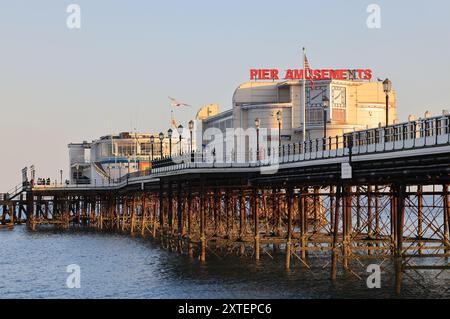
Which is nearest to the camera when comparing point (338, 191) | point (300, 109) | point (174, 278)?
point (338, 191)

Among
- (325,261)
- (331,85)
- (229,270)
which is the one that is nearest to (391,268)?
(325,261)

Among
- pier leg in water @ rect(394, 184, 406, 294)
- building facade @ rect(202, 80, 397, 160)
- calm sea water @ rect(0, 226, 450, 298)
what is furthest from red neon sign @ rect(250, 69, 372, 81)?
pier leg in water @ rect(394, 184, 406, 294)

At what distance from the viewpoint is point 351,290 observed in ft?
165

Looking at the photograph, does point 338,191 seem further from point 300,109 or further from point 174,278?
point 300,109

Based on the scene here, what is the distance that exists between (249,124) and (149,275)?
75.8 meters

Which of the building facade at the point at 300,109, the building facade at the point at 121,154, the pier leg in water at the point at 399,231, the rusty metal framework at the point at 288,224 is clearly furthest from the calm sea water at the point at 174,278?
the building facade at the point at 121,154

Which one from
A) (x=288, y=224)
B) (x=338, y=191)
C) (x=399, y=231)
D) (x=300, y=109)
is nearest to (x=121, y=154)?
(x=300, y=109)

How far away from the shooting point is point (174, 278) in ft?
194

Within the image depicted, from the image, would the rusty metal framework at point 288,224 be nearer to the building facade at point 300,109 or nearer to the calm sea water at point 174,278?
the calm sea water at point 174,278

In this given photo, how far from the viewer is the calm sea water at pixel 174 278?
50.8 metres

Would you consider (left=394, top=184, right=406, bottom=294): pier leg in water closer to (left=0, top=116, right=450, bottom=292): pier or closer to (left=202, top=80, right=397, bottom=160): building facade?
(left=0, top=116, right=450, bottom=292): pier

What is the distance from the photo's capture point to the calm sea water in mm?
50781
